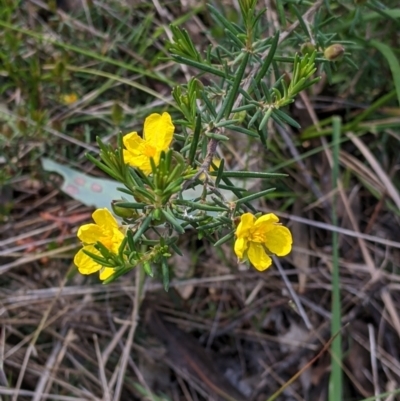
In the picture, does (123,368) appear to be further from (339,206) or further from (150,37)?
(150,37)

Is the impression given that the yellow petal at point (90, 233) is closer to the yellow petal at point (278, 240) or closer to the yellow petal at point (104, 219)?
the yellow petal at point (104, 219)

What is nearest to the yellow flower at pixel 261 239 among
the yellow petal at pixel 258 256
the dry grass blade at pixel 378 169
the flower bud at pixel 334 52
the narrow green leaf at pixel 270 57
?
the yellow petal at pixel 258 256

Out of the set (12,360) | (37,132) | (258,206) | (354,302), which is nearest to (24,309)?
(12,360)

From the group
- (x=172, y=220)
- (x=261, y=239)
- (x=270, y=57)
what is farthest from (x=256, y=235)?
(x=270, y=57)

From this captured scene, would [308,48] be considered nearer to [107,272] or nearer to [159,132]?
[159,132]

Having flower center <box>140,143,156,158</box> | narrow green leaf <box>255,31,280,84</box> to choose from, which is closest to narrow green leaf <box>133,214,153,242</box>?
flower center <box>140,143,156,158</box>

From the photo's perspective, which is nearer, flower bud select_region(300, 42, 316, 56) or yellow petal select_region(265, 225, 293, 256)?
yellow petal select_region(265, 225, 293, 256)

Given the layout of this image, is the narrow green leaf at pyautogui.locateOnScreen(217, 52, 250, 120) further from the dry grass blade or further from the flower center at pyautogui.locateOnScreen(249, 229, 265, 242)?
the dry grass blade
